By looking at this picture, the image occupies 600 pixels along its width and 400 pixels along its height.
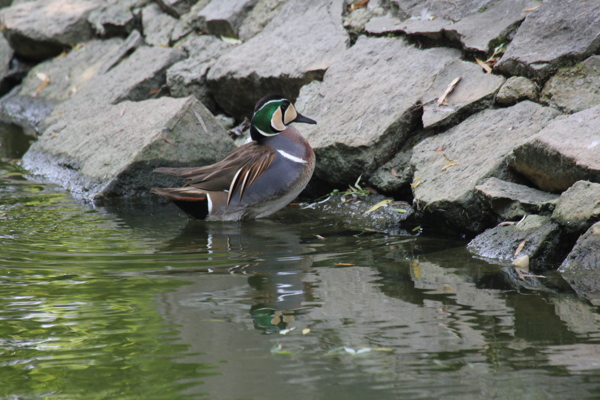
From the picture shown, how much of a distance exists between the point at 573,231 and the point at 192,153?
11.6 feet

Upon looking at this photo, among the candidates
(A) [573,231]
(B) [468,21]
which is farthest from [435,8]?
(A) [573,231]

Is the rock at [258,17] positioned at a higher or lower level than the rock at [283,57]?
higher

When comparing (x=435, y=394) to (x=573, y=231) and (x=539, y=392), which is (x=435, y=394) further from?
(x=573, y=231)

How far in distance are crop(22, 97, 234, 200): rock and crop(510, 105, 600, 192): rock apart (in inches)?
118

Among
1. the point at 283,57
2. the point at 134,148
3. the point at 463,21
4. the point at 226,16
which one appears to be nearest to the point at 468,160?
the point at 463,21

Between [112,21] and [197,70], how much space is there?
8.23 feet

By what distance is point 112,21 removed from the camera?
9375mm

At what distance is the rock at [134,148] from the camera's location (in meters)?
5.83

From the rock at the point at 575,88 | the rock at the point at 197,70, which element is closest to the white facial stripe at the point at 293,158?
the rock at the point at 575,88

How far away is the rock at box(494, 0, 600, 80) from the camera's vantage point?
479 cm

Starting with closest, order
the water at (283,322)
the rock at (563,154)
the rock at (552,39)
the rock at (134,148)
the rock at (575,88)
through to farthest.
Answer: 1. the water at (283,322)
2. the rock at (563,154)
3. the rock at (575,88)
4. the rock at (552,39)
5. the rock at (134,148)

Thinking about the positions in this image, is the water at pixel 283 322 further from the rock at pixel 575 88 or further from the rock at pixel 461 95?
the rock at pixel 575 88

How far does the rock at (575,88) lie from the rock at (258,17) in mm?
3893

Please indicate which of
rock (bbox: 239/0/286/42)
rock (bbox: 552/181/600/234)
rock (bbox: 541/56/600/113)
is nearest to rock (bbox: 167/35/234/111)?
rock (bbox: 239/0/286/42)
